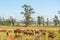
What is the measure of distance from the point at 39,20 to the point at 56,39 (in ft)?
274

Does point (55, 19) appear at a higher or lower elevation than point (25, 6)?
lower

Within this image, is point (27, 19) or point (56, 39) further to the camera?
point (27, 19)

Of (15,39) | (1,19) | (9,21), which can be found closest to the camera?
(15,39)

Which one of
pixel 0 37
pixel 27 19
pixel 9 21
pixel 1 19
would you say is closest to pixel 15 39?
pixel 0 37

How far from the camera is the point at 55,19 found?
86438mm

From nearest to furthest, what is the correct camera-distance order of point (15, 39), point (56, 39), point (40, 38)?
point (40, 38), point (56, 39), point (15, 39)

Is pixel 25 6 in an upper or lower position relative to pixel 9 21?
upper

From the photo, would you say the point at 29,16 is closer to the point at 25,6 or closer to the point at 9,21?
the point at 25,6

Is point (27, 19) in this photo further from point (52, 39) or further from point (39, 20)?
point (52, 39)

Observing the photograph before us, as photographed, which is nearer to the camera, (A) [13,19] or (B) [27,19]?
(B) [27,19]

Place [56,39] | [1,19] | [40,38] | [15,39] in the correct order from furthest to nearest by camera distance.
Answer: [1,19], [15,39], [56,39], [40,38]

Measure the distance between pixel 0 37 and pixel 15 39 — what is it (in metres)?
1.36

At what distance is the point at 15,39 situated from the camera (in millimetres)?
10641

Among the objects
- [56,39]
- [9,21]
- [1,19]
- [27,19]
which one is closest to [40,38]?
[56,39]
